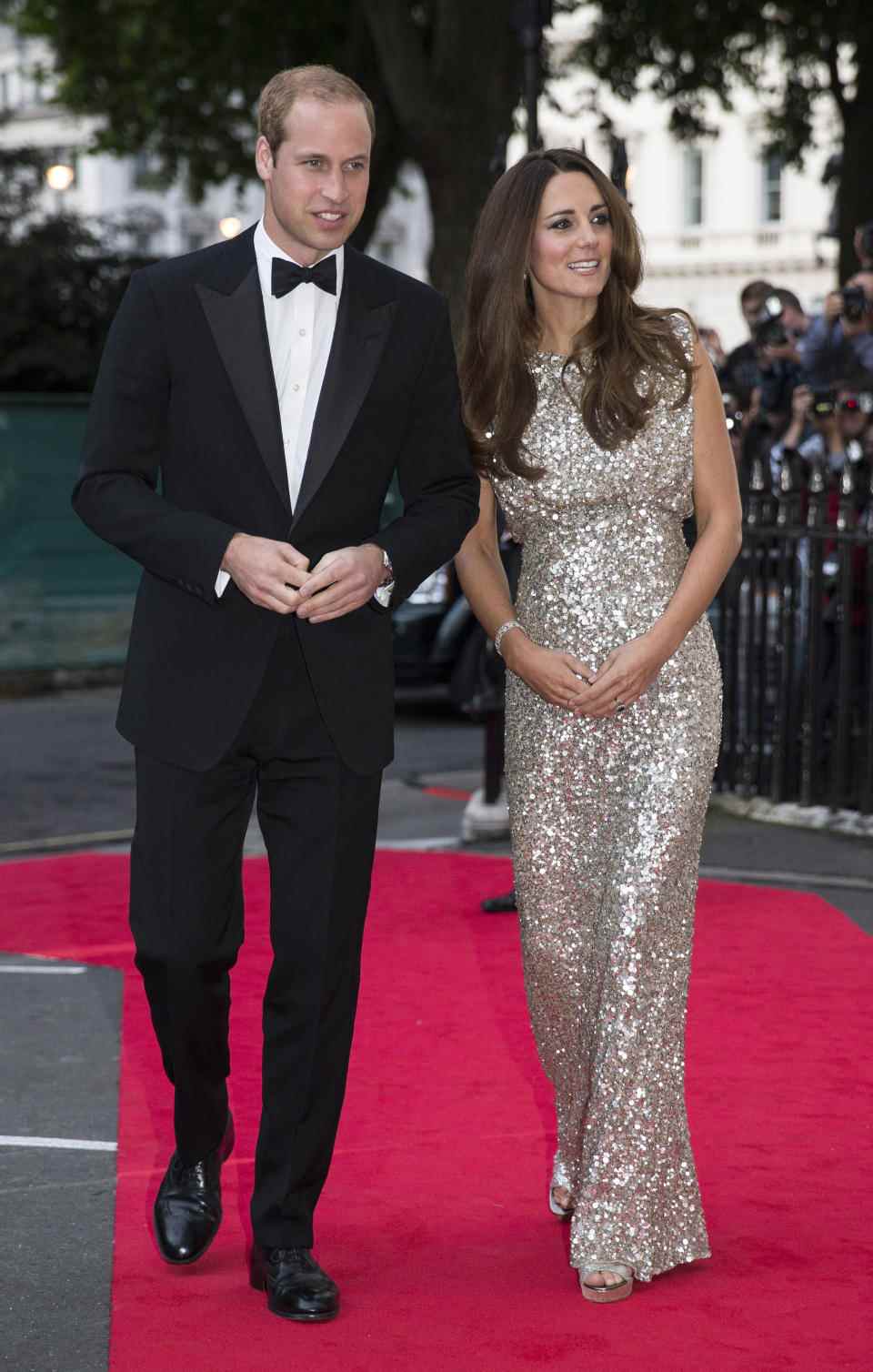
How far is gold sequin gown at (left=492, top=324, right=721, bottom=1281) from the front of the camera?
12.7ft

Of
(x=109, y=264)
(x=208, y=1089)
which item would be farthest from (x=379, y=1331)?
(x=109, y=264)

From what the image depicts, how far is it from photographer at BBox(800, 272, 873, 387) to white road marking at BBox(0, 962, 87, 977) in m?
4.45

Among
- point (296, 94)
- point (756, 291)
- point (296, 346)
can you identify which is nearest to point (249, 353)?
point (296, 346)

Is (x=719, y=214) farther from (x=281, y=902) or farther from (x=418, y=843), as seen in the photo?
(x=281, y=902)

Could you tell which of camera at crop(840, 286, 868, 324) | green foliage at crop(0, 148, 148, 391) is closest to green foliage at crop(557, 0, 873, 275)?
green foliage at crop(0, 148, 148, 391)

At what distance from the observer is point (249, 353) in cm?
365

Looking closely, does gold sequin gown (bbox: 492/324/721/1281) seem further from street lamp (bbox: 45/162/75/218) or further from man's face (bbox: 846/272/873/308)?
street lamp (bbox: 45/162/75/218)

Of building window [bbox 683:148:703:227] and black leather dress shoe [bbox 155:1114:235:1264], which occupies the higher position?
building window [bbox 683:148:703:227]

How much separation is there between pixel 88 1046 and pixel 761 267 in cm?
5358

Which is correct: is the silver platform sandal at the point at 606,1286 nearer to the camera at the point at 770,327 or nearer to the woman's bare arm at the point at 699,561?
the woman's bare arm at the point at 699,561

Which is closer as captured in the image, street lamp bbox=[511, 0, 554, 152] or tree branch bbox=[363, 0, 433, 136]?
street lamp bbox=[511, 0, 554, 152]

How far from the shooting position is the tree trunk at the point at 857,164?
2053cm

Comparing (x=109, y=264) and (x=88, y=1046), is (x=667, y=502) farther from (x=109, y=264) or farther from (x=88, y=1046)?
(x=109, y=264)

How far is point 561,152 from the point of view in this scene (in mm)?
4039
